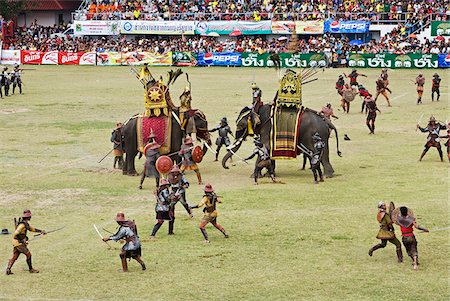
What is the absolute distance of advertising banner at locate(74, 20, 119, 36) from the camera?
7169 cm

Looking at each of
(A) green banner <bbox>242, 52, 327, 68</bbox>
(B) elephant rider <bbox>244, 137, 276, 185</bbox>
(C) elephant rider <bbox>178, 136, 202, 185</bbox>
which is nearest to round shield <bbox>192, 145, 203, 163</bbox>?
(C) elephant rider <bbox>178, 136, 202, 185</bbox>

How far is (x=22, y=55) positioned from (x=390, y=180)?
46.8 m

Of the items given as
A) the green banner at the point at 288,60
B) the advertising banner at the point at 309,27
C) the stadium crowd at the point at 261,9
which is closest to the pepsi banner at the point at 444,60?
the green banner at the point at 288,60

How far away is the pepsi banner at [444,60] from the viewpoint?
5656cm

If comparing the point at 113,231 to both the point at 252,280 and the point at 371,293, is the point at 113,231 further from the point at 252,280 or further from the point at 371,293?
the point at 371,293

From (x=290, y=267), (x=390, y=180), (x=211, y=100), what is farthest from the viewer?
(x=211, y=100)

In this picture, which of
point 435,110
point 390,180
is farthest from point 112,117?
point 390,180

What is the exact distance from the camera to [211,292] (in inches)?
592

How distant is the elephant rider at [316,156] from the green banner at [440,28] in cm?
3922

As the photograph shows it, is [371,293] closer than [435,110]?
Yes

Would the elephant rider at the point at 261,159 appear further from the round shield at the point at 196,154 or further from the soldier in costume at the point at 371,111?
the soldier in costume at the point at 371,111

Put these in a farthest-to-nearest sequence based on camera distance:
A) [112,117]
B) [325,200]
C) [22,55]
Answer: [22,55], [112,117], [325,200]

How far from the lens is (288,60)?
60.6m

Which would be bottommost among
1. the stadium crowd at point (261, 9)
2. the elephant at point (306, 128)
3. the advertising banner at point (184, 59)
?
the advertising banner at point (184, 59)
